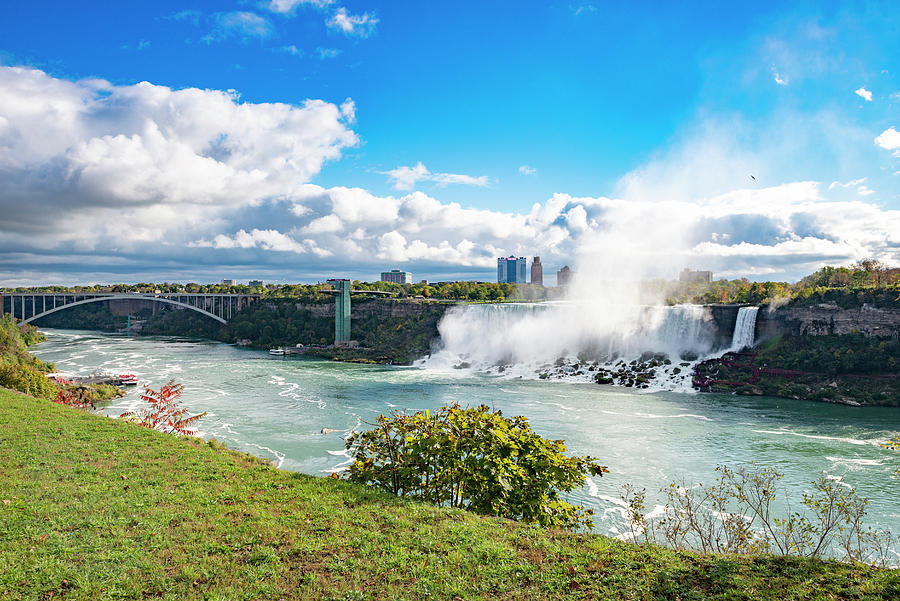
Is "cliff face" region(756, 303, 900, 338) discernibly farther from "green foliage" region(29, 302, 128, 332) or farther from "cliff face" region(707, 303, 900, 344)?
"green foliage" region(29, 302, 128, 332)

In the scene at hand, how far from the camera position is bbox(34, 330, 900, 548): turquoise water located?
514 inches

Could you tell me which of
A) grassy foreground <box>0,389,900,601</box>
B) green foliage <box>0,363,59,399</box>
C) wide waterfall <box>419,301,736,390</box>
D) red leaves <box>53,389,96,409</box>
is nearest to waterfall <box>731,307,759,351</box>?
wide waterfall <box>419,301,736,390</box>

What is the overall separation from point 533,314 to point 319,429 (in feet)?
79.6

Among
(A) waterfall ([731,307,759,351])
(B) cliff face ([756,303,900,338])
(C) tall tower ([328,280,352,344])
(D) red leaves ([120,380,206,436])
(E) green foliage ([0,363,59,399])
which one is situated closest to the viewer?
(D) red leaves ([120,380,206,436])

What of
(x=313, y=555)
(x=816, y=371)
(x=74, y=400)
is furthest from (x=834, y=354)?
(x=74, y=400)

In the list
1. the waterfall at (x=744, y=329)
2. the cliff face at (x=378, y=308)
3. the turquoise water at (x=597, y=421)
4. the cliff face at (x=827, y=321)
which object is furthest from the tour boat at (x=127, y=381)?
the cliff face at (x=827, y=321)

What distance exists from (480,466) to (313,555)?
203 cm

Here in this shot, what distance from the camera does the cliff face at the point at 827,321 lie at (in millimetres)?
26219

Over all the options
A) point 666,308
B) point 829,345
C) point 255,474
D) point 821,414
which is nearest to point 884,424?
point 821,414

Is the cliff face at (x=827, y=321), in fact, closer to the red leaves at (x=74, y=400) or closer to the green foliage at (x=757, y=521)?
the green foliage at (x=757, y=521)

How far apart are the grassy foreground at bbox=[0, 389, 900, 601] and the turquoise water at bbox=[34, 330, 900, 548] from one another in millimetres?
5679

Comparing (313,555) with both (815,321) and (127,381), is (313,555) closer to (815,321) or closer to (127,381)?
(127,381)

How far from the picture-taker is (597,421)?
758 inches

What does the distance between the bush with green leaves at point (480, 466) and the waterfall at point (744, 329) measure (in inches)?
1141
